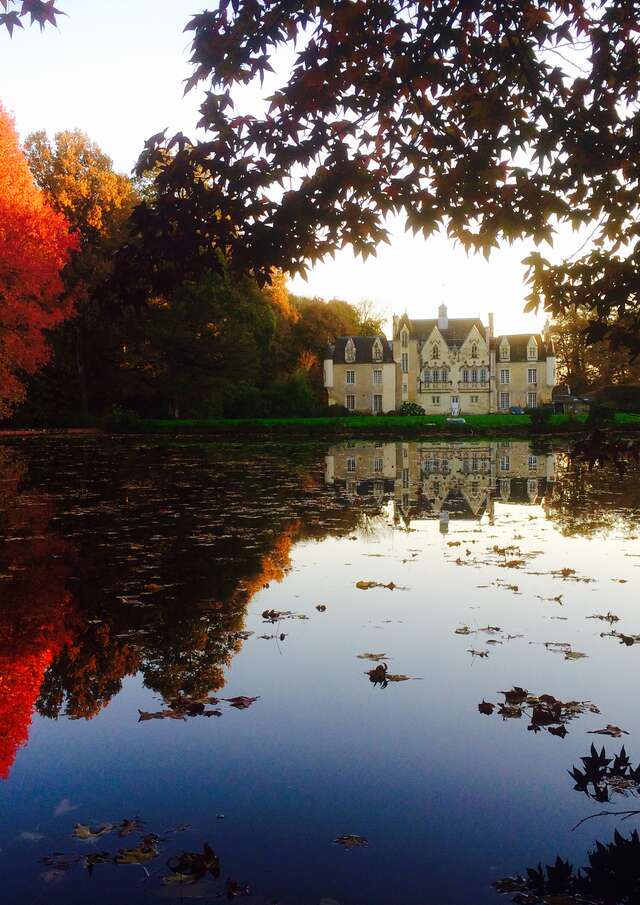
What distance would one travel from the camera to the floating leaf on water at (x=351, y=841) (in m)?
3.25

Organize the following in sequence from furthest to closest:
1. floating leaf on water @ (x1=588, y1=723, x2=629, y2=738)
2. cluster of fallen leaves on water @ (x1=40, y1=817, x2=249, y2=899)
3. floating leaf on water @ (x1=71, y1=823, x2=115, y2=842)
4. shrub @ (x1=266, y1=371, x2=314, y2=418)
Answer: shrub @ (x1=266, y1=371, x2=314, y2=418)
floating leaf on water @ (x1=588, y1=723, x2=629, y2=738)
floating leaf on water @ (x1=71, y1=823, x2=115, y2=842)
cluster of fallen leaves on water @ (x1=40, y1=817, x2=249, y2=899)

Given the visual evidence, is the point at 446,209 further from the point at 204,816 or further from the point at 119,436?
the point at 119,436

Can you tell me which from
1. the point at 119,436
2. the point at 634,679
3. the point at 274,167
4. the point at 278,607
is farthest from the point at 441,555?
the point at 119,436

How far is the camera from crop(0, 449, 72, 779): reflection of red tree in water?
4.64 meters

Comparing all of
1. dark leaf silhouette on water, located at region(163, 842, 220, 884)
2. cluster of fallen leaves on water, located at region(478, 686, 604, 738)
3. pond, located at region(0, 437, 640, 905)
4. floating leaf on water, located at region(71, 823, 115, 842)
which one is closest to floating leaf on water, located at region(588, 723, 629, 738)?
pond, located at region(0, 437, 640, 905)

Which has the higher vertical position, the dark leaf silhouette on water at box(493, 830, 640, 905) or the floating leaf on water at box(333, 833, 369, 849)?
the floating leaf on water at box(333, 833, 369, 849)

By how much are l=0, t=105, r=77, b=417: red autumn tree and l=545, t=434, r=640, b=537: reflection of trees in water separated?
20663 mm

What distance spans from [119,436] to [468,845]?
40.9m

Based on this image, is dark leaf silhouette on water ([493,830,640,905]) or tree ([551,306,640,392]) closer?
dark leaf silhouette on water ([493,830,640,905])

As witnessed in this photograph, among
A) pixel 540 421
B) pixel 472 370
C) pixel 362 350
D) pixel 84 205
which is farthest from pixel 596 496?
pixel 472 370

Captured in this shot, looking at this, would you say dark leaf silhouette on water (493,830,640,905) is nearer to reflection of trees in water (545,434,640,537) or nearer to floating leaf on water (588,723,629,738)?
floating leaf on water (588,723,629,738)

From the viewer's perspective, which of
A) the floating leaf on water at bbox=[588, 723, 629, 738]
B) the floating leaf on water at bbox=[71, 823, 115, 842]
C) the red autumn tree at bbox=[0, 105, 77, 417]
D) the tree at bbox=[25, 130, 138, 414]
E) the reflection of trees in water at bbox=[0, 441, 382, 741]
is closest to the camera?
the floating leaf on water at bbox=[71, 823, 115, 842]

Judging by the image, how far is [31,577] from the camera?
26.8 ft

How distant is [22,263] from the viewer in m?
29.2
